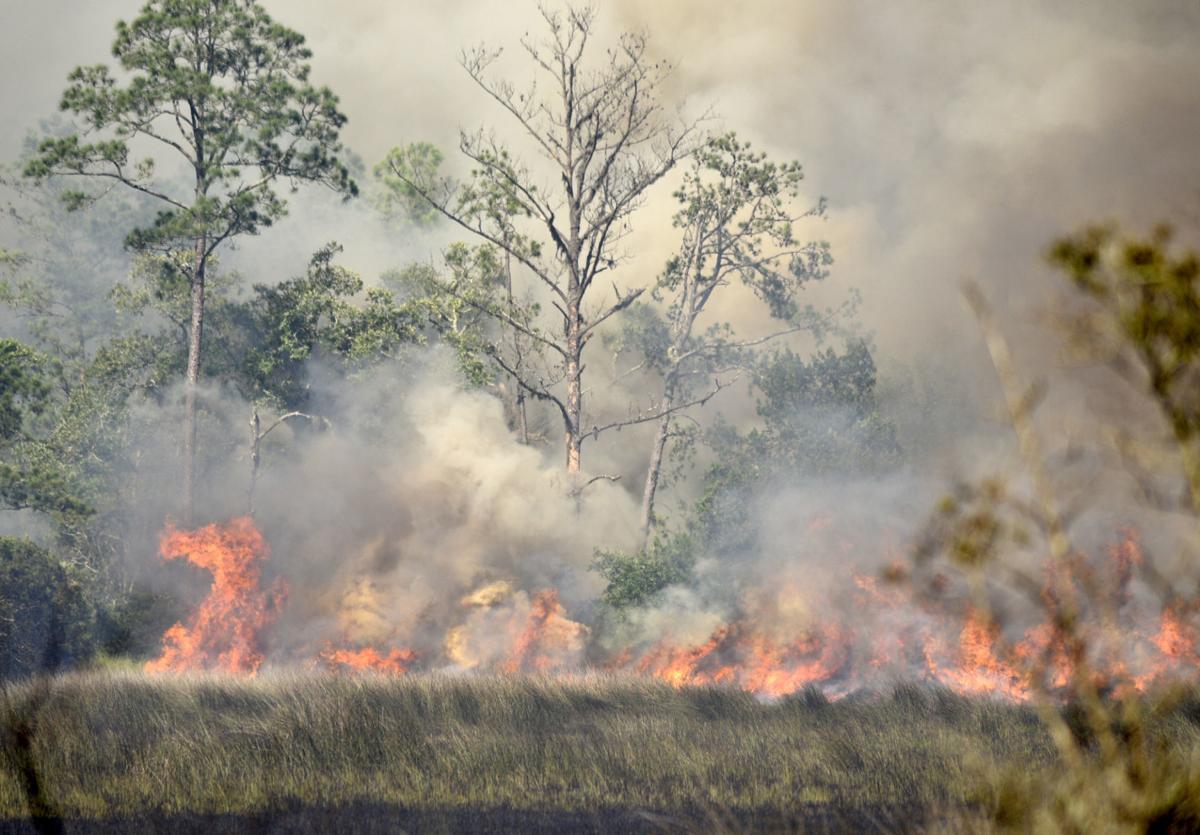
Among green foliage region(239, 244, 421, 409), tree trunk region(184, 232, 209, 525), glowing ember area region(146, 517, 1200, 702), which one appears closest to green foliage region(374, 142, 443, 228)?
green foliage region(239, 244, 421, 409)

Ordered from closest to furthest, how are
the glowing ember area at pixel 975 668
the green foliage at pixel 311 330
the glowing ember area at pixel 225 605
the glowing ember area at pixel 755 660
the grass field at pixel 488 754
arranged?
the grass field at pixel 488 754, the glowing ember area at pixel 975 668, the glowing ember area at pixel 755 660, the glowing ember area at pixel 225 605, the green foliage at pixel 311 330

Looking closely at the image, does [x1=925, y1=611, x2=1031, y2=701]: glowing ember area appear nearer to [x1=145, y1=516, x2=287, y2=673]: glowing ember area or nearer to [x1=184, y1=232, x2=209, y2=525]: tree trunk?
[x1=145, y1=516, x2=287, y2=673]: glowing ember area

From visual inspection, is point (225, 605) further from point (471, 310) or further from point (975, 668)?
point (975, 668)

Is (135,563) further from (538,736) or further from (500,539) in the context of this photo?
(538,736)

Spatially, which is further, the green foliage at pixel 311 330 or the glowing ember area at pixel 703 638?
the green foliage at pixel 311 330

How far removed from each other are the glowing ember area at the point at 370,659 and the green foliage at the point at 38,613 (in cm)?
601

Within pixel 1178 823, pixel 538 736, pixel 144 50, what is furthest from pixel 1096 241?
pixel 144 50

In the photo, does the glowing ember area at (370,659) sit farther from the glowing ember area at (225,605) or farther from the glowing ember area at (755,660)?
the glowing ember area at (755,660)

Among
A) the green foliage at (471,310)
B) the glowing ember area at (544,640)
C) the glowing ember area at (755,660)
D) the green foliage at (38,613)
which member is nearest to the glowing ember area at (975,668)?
the glowing ember area at (755,660)

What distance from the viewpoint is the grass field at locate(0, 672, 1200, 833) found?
500 inches

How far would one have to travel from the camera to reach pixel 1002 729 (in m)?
17.2

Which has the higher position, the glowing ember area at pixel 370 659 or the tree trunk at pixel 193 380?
the tree trunk at pixel 193 380

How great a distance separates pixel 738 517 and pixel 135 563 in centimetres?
1822

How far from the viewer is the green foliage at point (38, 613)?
1054 inches
